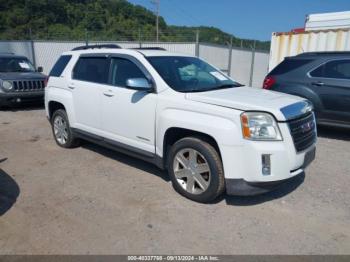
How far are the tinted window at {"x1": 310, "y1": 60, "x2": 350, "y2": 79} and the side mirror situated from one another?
4199 millimetres

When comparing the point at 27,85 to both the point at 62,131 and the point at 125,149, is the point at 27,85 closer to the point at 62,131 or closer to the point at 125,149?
the point at 62,131

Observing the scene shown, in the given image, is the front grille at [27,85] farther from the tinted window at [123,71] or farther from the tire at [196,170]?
the tire at [196,170]

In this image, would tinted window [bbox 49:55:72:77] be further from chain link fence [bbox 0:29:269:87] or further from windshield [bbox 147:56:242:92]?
chain link fence [bbox 0:29:269:87]

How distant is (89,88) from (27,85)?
5.51 m

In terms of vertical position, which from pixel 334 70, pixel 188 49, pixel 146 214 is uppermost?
pixel 188 49

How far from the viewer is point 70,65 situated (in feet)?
18.7

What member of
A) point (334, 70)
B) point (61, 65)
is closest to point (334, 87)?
point (334, 70)

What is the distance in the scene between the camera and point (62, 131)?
601 cm

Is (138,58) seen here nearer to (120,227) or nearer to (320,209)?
(120,227)

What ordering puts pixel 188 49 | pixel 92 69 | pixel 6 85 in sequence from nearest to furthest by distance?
pixel 92 69, pixel 6 85, pixel 188 49

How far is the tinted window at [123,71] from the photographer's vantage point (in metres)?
4.53

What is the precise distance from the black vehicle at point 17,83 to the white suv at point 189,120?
4.67 meters

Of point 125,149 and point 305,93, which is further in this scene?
point 305,93

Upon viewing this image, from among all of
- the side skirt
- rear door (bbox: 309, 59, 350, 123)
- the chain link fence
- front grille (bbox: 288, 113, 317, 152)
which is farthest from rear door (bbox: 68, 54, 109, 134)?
the chain link fence
